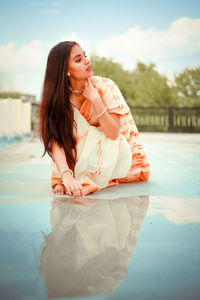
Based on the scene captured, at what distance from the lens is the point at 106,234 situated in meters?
1.35

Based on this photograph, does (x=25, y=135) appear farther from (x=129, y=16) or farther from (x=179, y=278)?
(x=129, y=16)

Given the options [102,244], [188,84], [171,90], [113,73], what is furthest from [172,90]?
[102,244]

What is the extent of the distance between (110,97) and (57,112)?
1.09 feet

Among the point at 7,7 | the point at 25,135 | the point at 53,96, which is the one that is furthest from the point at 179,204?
the point at 7,7

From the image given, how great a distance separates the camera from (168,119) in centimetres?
1257

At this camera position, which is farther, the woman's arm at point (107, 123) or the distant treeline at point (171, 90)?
the distant treeline at point (171, 90)

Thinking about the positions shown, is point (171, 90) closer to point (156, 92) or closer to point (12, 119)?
point (156, 92)

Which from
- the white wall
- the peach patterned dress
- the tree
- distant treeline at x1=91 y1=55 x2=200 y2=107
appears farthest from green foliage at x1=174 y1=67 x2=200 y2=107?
the peach patterned dress

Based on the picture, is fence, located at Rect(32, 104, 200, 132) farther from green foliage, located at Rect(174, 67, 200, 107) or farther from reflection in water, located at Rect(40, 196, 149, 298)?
reflection in water, located at Rect(40, 196, 149, 298)

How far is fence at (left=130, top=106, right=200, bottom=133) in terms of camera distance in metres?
12.8

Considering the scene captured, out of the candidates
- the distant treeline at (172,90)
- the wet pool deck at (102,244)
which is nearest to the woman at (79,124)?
the wet pool deck at (102,244)

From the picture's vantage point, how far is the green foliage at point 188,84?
1980 cm

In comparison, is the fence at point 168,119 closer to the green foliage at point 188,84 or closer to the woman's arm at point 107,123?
the green foliage at point 188,84

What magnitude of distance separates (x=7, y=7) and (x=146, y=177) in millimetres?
60693
